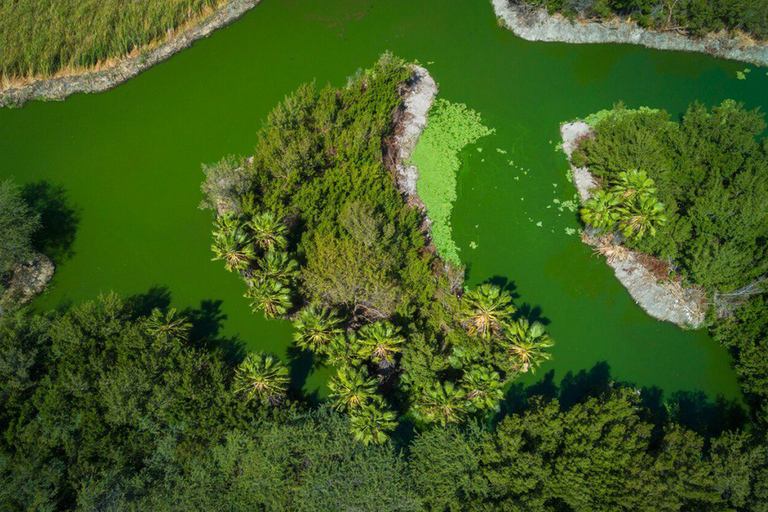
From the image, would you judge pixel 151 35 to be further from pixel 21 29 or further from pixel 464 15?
pixel 464 15

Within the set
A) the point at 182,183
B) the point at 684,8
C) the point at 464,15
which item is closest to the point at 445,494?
the point at 182,183

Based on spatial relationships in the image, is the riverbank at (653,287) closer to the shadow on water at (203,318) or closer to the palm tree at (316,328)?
the palm tree at (316,328)

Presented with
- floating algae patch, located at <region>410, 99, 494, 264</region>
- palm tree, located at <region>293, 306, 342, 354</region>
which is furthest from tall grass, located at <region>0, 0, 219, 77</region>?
palm tree, located at <region>293, 306, 342, 354</region>

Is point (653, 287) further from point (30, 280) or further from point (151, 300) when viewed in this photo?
point (30, 280)

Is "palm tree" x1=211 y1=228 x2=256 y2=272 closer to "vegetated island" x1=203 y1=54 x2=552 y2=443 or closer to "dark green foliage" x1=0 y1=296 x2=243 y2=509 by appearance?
"vegetated island" x1=203 y1=54 x2=552 y2=443

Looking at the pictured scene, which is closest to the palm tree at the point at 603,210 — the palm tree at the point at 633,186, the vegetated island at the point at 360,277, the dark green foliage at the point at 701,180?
the palm tree at the point at 633,186
